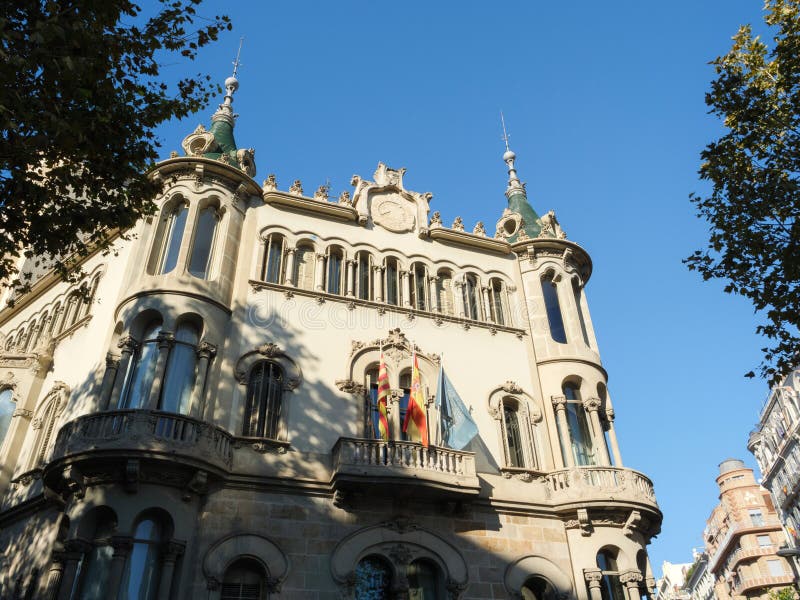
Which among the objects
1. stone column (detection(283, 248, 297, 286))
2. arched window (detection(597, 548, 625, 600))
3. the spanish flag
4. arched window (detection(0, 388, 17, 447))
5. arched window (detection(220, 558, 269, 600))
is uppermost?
stone column (detection(283, 248, 297, 286))

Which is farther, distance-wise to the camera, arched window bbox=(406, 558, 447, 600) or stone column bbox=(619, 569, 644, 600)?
stone column bbox=(619, 569, 644, 600)

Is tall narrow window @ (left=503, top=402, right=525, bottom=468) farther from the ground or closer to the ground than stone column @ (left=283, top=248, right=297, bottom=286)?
closer to the ground

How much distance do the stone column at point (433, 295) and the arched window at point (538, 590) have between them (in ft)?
29.7

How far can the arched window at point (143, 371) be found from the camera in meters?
17.3

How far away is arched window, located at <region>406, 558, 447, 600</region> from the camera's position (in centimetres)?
1706

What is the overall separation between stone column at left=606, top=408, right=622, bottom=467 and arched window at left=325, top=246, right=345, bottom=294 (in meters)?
9.77

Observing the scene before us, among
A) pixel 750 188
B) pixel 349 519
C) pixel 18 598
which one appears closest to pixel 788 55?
pixel 750 188

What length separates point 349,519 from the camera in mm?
17109

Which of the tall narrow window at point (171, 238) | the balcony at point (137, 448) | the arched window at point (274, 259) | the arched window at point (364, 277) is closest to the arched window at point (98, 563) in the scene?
the balcony at point (137, 448)

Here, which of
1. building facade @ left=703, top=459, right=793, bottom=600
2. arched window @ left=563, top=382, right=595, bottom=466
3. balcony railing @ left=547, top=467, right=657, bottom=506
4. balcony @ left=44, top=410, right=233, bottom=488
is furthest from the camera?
building facade @ left=703, top=459, right=793, bottom=600

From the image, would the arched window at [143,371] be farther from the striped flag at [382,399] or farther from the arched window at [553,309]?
the arched window at [553,309]

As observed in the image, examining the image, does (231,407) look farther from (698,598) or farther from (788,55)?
(698,598)

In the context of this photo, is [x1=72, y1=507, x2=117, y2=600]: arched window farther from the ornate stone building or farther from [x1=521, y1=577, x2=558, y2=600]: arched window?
[x1=521, y1=577, x2=558, y2=600]: arched window

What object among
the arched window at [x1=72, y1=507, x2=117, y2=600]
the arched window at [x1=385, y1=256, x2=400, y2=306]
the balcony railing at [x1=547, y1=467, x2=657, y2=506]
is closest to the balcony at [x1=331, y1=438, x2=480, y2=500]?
the balcony railing at [x1=547, y1=467, x2=657, y2=506]
